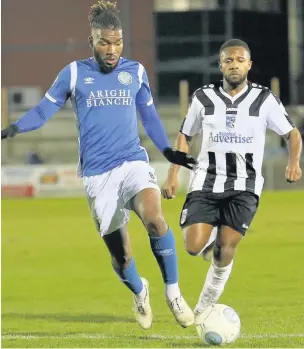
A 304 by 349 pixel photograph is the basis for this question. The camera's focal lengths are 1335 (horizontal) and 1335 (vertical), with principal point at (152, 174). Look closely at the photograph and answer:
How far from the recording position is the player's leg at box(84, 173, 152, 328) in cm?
1031

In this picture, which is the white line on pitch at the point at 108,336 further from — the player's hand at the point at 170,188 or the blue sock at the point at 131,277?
the player's hand at the point at 170,188

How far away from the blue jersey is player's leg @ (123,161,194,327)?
195mm

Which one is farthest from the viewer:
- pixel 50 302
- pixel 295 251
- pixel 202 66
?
pixel 202 66

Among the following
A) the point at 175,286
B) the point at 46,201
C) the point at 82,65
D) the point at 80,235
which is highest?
the point at 82,65

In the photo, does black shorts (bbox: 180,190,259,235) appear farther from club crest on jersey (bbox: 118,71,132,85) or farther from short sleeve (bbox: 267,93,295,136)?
club crest on jersey (bbox: 118,71,132,85)

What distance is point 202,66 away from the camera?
47.5 m

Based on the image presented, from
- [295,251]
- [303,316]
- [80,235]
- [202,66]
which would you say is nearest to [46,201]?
[80,235]

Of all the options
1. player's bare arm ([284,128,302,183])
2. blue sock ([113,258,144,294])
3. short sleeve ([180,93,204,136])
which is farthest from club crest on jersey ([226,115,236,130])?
blue sock ([113,258,144,294])

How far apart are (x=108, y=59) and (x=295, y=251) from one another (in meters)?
9.58

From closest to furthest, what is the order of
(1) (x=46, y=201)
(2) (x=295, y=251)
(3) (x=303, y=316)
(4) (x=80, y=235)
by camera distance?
(3) (x=303, y=316)
(2) (x=295, y=251)
(4) (x=80, y=235)
(1) (x=46, y=201)

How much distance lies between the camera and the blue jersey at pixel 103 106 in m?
10.2

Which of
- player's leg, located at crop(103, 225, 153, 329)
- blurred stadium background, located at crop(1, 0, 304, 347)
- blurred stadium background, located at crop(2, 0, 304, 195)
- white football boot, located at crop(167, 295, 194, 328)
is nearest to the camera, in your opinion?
white football boot, located at crop(167, 295, 194, 328)

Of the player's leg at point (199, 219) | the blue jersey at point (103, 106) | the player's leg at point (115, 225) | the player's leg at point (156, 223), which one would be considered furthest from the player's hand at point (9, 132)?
the player's leg at point (199, 219)

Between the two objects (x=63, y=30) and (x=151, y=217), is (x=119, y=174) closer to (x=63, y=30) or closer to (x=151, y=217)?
(x=151, y=217)
